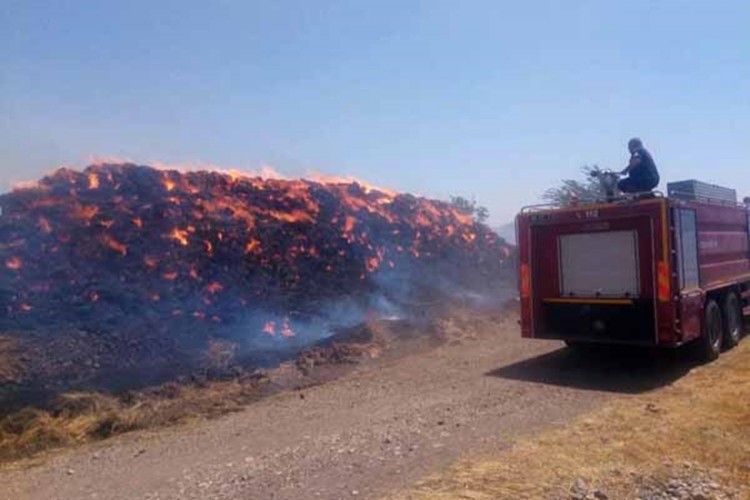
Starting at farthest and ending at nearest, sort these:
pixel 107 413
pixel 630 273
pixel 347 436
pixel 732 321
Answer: pixel 732 321 < pixel 630 273 < pixel 107 413 < pixel 347 436

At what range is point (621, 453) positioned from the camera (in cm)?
638

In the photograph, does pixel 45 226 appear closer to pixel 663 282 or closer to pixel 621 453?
pixel 663 282

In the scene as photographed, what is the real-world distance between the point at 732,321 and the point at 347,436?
885 cm

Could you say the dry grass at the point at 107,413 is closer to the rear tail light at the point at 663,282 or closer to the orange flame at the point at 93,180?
the rear tail light at the point at 663,282

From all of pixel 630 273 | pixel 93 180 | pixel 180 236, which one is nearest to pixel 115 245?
pixel 180 236

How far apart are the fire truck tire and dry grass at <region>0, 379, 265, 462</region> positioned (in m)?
7.83

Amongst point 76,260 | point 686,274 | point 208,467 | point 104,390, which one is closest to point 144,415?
point 104,390

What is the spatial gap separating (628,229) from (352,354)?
232 inches

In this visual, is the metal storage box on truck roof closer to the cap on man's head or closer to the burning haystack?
the cap on man's head

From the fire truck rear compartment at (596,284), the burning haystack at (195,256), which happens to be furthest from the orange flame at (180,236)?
the fire truck rear compartment at (596,284)

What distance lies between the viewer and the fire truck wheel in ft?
39.5

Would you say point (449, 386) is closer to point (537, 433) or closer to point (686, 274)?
point (537, 433)

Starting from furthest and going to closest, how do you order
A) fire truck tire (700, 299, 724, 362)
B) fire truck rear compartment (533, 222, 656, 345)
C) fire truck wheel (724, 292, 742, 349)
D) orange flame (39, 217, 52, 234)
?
orange flame (39, 217, 52, 234) < fire truck wheel (724, 292, 742, 349) < fire truck tire (700, 299, 724, 362) < fire truck rear compartment (533, 222, 656, 345)

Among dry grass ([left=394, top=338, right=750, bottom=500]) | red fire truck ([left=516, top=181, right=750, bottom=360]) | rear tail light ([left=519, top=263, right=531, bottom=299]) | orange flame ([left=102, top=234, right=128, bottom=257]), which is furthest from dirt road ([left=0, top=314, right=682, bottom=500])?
orange flame ([left=102, top=234, right=128, bottom=257])
